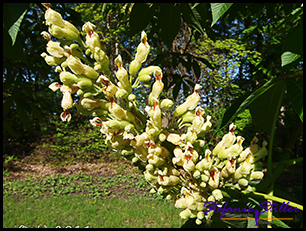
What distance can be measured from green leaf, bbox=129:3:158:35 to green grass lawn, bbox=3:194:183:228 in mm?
4436

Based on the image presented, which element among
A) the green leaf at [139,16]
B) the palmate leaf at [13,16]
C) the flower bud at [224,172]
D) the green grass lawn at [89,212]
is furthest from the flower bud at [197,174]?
the green grass lawn at [89,212]

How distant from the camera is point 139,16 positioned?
5.20 ft

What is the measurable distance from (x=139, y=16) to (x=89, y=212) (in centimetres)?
539

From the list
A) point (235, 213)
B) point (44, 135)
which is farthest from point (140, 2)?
point (44, 135)

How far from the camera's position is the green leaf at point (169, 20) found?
5.49ft

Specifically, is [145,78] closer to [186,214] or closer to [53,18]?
[53,18]

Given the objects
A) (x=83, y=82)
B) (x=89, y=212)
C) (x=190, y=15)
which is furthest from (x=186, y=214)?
(x=89, y=212)

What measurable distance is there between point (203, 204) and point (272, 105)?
30.3 inches

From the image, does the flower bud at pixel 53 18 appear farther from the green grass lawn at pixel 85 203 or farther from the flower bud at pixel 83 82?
the green grass lawn at pixel 85 203

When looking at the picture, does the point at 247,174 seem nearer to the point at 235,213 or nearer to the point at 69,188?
the point at 235,213

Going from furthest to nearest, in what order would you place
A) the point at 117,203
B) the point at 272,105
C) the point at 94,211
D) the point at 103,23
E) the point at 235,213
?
the point at 103,23 < the point at 117,203 < the point at 94,211 < the point at 272,105 < the point at 235,213

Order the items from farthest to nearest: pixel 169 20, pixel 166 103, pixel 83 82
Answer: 1. pixel 169 20
2. pixel 166 103
3. pixel 83 82

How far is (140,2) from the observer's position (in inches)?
63.2

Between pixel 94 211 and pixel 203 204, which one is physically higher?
pixel 203 204
